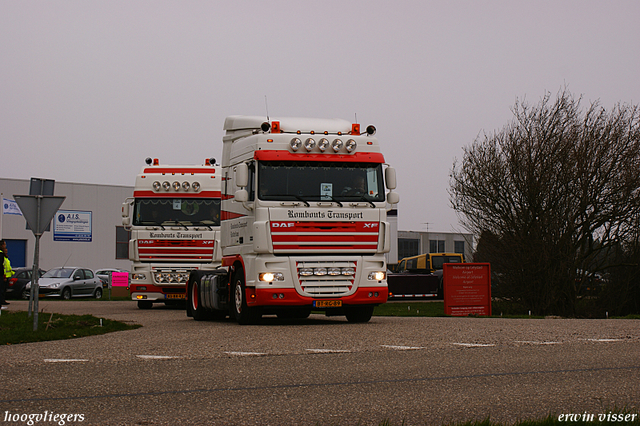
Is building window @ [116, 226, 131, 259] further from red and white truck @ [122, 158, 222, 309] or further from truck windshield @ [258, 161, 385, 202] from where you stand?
truck windshield @ [258, 161, 385, 202]

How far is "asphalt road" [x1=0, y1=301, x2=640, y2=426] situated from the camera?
19.9ft

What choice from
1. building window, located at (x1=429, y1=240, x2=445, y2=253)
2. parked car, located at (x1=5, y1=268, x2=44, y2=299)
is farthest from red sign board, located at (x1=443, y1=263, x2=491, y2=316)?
building window, located at (x1=429, y1=240, x2=445, y2=253)

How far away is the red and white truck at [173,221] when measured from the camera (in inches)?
853

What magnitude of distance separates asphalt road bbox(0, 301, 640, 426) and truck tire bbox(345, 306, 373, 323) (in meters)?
3.02

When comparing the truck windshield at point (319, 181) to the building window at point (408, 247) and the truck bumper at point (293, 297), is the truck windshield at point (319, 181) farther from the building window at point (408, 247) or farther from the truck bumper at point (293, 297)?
the building window at point (408, 247)

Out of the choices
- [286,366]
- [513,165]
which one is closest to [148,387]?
[286,366]

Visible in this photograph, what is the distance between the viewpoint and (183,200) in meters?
21.8

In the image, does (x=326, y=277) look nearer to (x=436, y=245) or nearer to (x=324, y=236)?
(x=324, y=236)

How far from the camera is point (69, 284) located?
119ft

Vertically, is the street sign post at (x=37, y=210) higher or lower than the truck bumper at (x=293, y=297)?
higher

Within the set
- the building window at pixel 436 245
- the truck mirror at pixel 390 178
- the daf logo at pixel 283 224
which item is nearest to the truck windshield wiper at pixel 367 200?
the truck mirror at pixel 390 178

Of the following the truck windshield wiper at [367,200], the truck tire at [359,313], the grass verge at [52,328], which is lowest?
the grass verge at [52,328]

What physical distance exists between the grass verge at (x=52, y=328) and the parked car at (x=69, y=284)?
18945 millimetres

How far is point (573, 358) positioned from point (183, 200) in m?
14.4
